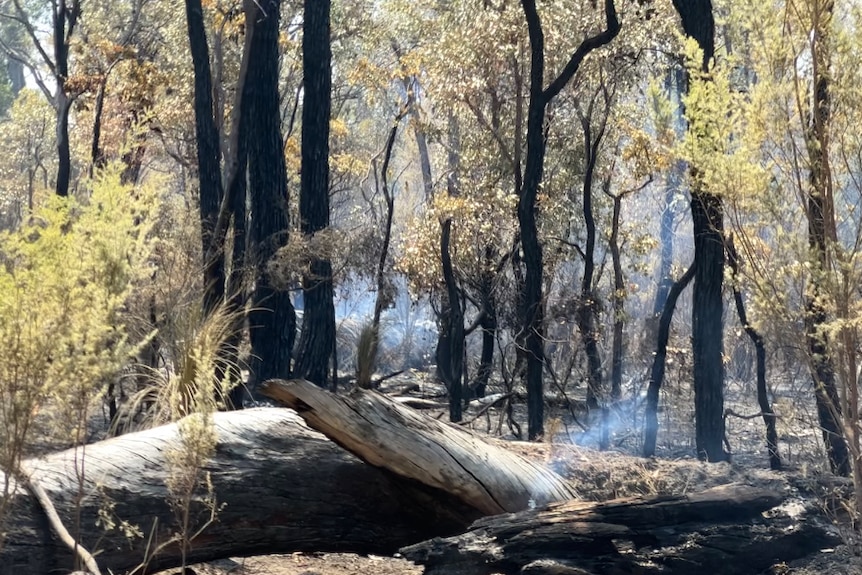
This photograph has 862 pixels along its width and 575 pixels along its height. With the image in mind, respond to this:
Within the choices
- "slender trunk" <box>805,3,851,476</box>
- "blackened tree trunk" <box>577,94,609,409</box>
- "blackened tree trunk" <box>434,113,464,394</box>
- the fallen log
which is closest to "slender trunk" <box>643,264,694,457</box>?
"blackened tree trunk" <box>577,94,609,409</box>

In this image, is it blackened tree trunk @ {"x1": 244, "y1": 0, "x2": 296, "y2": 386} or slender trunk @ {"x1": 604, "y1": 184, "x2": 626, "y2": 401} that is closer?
blackened tree trunk @ {"x1": 244, "y1": 0, "x2": 296, "y2": 386}

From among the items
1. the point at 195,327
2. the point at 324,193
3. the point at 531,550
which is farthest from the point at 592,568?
the point at 324,193

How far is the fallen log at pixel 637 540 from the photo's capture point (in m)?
5.52

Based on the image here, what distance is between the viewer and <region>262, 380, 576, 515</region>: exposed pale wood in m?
6.10

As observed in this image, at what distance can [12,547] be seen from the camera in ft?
16.5

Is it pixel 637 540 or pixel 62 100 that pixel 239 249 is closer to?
pixel 62 100

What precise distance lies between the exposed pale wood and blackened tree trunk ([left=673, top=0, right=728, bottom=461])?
375 cm

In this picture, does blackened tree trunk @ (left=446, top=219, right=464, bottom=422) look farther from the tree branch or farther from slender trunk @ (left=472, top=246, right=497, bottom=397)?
slender trunk @ (left=472, top=246, right=497, bottom=397)

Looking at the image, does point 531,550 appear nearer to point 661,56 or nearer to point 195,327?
point 195,327

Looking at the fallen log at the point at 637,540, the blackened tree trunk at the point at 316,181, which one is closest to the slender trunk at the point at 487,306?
the blackened tree trunk at the point at 316,181

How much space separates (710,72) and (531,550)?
2729 millimetres

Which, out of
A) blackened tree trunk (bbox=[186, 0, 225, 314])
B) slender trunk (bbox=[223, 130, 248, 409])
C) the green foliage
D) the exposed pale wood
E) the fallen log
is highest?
blackened tree trunk (bbox=[186, 0, 225, 314])

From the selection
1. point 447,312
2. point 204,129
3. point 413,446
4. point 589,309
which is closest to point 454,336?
point 589,309

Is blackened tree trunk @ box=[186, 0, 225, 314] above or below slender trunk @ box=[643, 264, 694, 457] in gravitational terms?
above
